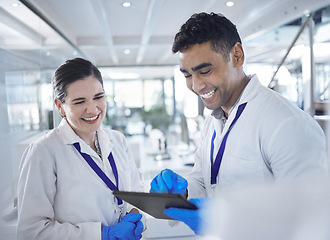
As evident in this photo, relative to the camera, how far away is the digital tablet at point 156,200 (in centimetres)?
105

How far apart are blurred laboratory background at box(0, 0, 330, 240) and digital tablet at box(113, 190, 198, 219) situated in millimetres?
1046

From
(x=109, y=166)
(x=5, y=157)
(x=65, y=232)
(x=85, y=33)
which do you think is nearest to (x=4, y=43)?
(x=5, y=157)

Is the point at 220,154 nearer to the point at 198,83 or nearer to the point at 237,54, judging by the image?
the point at 198,83

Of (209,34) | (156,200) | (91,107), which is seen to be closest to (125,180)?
(91,107)

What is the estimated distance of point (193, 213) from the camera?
1.20 m

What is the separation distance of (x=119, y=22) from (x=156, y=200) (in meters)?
3.26

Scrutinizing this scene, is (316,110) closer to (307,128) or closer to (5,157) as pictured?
(307,128)

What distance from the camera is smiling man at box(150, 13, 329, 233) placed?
3.84ft

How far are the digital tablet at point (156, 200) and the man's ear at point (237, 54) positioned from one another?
738mm

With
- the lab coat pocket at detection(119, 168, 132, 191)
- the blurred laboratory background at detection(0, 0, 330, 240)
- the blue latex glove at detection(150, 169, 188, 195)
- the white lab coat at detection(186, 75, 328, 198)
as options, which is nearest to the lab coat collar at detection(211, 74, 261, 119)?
the white lab coat at detection(186, 75, 328, 198)

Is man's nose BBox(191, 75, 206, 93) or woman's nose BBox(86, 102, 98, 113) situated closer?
man's nose BBox(191, 75, 206, 93)

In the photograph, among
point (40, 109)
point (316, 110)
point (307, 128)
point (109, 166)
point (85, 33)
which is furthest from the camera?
point (85, 33)

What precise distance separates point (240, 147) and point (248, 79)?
388 mm

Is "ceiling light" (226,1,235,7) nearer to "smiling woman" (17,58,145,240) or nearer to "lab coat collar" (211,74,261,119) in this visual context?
"lab coat collar" (211,74,261,119)
